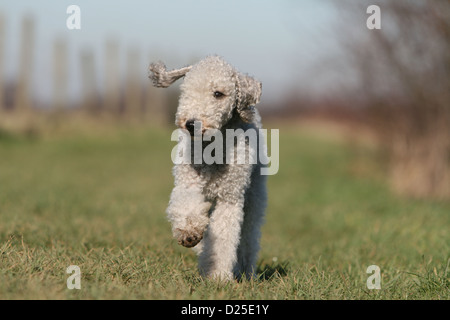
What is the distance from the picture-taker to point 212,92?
4035 mm

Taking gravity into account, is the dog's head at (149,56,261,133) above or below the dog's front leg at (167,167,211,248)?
above

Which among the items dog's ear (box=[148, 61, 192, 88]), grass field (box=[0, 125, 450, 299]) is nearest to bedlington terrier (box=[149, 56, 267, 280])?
dog's ear (box=[148, 61, 192, 88])

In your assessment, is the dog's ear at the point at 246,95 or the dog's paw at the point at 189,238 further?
the dog's ear at the point at 246,95

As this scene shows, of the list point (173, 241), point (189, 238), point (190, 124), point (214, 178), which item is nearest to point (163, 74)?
point (190, 124)

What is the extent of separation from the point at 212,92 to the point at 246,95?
0.34 meters

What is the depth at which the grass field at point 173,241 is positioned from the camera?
3.71 m

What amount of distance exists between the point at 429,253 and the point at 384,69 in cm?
608

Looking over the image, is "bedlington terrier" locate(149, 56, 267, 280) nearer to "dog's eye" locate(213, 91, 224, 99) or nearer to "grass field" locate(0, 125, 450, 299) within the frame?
"dog's eye" locate(213, 91, 224, 99)

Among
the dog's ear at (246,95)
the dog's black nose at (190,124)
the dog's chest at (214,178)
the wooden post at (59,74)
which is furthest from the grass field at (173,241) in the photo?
the wooden post at (59,74)

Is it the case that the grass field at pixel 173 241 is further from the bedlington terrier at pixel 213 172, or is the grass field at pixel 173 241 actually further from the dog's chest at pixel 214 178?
the dog's chest at pixel 214 178

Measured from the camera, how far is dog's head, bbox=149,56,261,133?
3904 mm

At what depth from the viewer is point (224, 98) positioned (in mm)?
4086

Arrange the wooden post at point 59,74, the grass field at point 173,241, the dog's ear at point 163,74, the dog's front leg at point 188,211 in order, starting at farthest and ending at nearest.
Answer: the wooden post at point 59,74 → the dog's ear at point 163,74 → the dog's front leg at point 188,211 → the grass field at point 173,241
